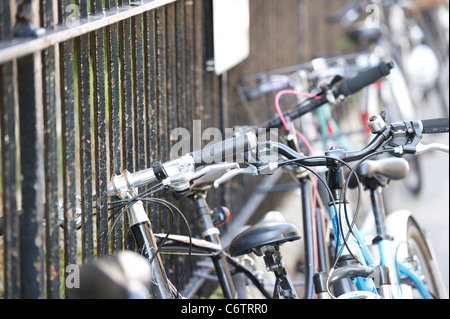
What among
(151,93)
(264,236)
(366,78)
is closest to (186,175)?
(264,236)

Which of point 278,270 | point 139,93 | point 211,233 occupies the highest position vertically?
point 139,93

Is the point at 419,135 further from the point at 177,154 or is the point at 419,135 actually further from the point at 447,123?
the point at 177,154

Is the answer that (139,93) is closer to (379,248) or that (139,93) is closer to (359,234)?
(359,234)

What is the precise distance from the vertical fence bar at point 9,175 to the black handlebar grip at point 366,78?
1.76m

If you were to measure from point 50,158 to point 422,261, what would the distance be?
240 centimetres

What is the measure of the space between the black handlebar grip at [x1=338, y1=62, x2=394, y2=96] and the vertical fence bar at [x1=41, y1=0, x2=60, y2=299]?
1574 mm

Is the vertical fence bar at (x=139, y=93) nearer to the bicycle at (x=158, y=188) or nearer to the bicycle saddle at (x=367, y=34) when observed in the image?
the bicycle at (x=158, y=188)

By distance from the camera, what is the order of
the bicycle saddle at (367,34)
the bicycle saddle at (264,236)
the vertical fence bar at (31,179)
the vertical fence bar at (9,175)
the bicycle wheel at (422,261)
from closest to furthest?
the vertical fence bar at (9,175)
the vertical fence bar at (31,179)
the bicycle saddle at (264,236)
the bicycle wheel at (422,261)
the bicycle saddle at (367,34)

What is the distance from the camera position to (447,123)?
97.3 inches

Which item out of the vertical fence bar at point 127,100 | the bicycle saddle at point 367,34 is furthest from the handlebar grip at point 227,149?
the bicycle saddle at point 367,34

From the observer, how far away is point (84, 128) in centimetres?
235

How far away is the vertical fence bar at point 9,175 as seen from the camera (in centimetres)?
188
